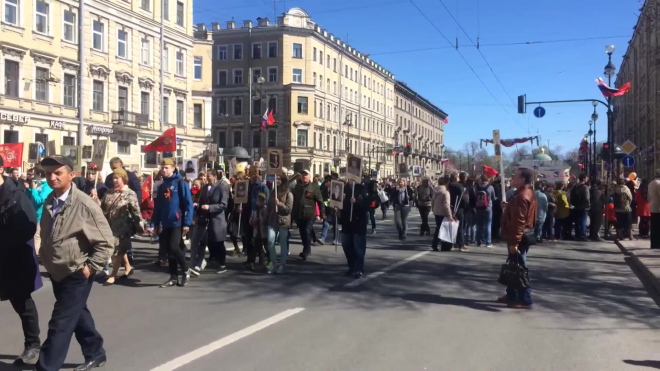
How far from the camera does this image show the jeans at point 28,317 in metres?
5.30

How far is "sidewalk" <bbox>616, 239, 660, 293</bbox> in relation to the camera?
Answer: 1020 centimetres

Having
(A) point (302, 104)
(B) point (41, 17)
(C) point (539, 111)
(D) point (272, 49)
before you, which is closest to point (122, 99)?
(B) point (41, 17)

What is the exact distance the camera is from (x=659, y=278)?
9797 millimetres

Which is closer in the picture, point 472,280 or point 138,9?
point 472,280

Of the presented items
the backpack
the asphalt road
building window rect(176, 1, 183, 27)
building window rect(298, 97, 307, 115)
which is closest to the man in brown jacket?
the asphalt road

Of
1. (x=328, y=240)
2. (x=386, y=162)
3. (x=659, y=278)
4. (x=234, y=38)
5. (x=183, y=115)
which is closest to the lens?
(x=659, y=278)

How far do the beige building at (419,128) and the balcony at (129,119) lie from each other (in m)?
53.4

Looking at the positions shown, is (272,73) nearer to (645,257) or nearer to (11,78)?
(11,78)

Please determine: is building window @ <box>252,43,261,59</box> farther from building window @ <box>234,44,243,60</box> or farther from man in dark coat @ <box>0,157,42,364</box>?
man in dark coat @ <box>0,157,42,364</box>

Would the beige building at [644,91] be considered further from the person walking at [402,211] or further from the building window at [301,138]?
the building window at [301,138]

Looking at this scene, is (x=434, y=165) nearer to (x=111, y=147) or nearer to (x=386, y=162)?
(x=386, y=162)

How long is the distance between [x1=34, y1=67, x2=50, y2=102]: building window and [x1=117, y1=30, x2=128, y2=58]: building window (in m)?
6.18

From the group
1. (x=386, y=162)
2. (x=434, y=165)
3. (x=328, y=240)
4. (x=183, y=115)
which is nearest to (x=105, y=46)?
(x=183, y=115)

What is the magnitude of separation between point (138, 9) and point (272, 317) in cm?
3670
